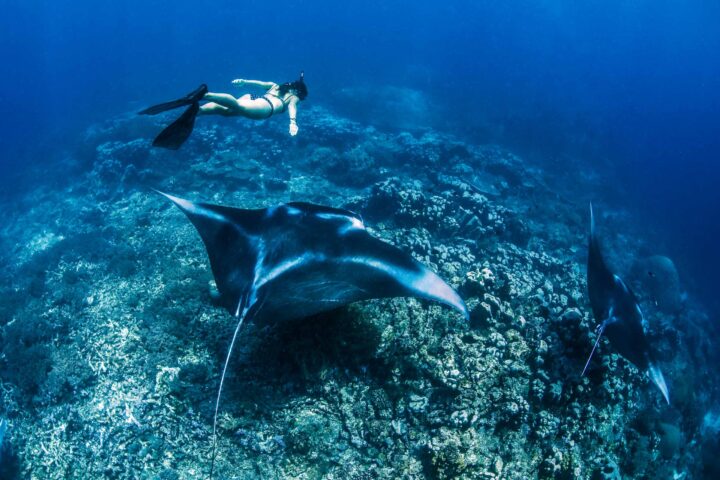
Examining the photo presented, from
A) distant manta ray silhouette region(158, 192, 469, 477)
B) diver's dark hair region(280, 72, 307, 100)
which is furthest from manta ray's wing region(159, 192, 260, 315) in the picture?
diver's dark hair region(280, 72, 307, 100)

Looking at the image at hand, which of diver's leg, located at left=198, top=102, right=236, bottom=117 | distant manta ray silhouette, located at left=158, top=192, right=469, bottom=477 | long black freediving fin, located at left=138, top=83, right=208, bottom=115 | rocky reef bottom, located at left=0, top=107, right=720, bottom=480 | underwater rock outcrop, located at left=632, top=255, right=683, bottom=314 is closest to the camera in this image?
distant manta ray silhouette, located at left=158, top=192, right=469, bottom=477

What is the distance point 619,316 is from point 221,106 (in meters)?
5.42

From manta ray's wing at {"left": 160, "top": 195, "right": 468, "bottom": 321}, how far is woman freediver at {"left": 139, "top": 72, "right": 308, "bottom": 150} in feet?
2.45

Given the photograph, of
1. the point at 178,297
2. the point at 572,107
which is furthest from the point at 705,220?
the point at 178,297

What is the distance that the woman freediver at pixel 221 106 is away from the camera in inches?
135

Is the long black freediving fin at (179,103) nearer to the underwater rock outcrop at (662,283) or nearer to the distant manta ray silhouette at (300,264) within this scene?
the distant manta ray silhouette at (300,264)

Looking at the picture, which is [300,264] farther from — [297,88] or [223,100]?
[297,88]

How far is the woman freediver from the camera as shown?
342 centimetres

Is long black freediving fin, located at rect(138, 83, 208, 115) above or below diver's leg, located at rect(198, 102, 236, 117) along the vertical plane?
above

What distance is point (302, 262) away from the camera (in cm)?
342

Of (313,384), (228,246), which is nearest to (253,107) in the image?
(228,246)

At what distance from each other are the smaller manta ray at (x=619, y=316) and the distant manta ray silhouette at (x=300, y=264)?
2.23 m

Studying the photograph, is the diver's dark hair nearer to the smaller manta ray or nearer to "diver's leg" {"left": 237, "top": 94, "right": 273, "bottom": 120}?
"diver's leg" {"left": 237, "top": 94, "right": 273, "bottom": 120}

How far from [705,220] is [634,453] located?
136ft
